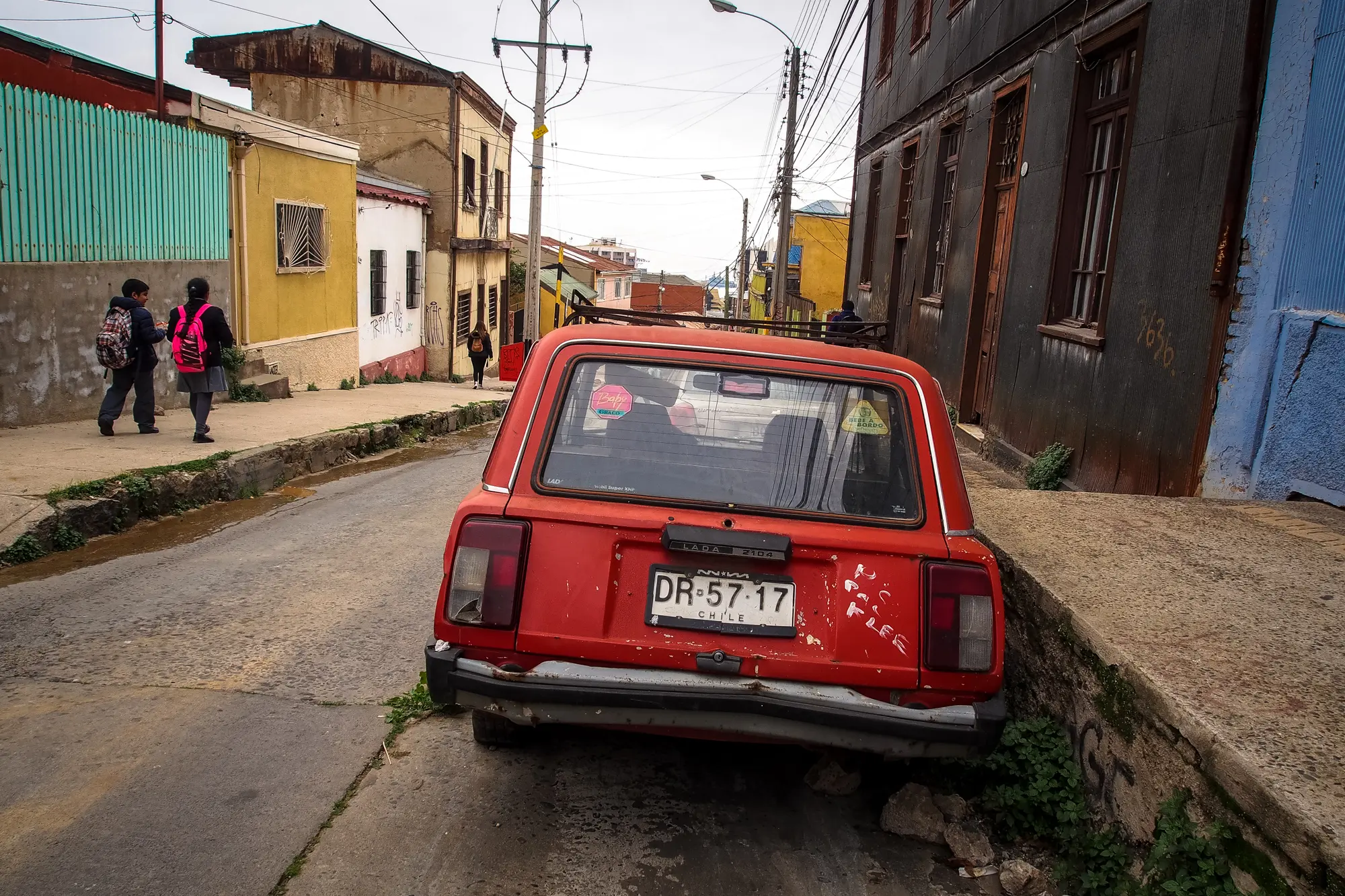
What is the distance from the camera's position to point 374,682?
4340 millimetres

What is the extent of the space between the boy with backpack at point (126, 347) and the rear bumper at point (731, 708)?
24.6 ft

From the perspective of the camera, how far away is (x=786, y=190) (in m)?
25.4

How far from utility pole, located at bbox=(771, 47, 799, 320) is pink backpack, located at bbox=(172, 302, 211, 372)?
1769cm

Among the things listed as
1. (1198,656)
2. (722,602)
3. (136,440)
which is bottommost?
(136,440)

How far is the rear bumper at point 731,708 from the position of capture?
2986mm

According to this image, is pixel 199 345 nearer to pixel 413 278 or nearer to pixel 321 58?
pixel 413 278

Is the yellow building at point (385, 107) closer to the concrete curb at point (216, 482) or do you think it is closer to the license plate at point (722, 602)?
the concrete curb at point (216, 482)

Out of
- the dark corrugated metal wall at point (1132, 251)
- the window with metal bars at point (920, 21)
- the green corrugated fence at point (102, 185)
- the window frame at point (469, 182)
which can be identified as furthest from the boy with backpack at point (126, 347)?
the window frame at point (469, 182)

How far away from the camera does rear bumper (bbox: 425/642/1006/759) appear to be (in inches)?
118

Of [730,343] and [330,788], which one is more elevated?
[730,343]

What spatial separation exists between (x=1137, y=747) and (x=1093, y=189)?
20.8 feet

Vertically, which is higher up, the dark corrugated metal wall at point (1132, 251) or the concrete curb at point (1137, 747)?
the dark corrugated metal wall at point (1132, 251)

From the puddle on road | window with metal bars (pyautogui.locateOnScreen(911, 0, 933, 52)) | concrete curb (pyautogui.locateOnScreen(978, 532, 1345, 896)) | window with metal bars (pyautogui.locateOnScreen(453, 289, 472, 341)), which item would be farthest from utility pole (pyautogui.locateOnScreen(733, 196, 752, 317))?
concrete curb (pyautogui.locateOnScreen(978, 532, 1345, 896))

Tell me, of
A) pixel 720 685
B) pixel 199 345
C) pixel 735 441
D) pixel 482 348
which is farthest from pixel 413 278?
pixel 720 685
